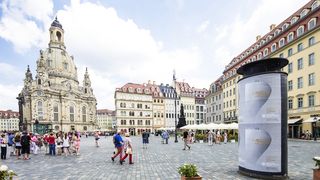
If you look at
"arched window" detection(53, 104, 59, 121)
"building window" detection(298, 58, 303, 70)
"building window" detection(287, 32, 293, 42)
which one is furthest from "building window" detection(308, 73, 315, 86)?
"arched window" detection(53, 104, 59, 121)

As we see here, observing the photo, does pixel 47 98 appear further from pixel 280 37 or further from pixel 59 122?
pixel 280 37

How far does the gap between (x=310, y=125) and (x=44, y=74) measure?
316 ft

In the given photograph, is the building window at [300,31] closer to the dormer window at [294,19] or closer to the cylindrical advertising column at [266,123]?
the dormer window at [294,19]

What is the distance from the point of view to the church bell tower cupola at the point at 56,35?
12000 centimetres

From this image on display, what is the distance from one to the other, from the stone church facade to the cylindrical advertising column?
93526 mm

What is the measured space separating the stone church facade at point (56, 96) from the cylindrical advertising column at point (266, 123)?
3682 inches

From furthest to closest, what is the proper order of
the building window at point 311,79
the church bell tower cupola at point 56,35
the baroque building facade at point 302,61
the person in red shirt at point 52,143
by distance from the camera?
the church bell tower cupola at point 56,35, the building window at point 311,79, the baroque building facade at point 302,61, the person in red shirt at point 52,143

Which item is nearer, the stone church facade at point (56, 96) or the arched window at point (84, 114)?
the stone church facade at point (56, 96)

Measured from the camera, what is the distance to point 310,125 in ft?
129

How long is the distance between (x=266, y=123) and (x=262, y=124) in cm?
16

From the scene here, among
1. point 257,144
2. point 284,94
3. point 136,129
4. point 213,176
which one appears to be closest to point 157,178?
point 213,176

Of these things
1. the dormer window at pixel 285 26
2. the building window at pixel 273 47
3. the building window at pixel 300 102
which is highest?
the dormer window at pixel 285 26

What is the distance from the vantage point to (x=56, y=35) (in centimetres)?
12319

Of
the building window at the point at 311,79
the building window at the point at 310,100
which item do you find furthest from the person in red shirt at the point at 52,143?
the building window at the point at 311,79
